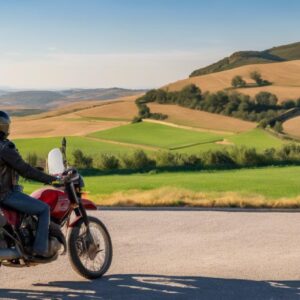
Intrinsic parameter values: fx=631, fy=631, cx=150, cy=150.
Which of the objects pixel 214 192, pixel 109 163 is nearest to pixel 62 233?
pixel 214 192

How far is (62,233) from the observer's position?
6.92 metres

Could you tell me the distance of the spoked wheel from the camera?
701 cm

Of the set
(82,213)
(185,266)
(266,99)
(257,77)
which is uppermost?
(257,77)

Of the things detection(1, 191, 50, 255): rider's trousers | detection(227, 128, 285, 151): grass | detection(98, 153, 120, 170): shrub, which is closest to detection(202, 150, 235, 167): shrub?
detection(98, 153, 120, 170): shrub

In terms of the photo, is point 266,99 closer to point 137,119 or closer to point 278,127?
point 137,119

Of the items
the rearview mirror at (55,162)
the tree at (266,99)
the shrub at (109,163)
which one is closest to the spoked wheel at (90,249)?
the rearview mirror at (55,162)

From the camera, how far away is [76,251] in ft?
23.1

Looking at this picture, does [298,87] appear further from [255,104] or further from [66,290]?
[66,290]

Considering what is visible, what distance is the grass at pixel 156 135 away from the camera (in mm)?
52562

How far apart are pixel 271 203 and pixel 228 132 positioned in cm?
4670

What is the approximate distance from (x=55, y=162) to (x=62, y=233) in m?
0.78

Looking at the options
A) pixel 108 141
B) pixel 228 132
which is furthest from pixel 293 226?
pixel 228 132

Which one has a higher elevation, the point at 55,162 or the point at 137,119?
the point at 55,162

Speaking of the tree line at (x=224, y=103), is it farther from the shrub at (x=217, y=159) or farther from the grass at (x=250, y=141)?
the shrub at (x=217, y=159)
